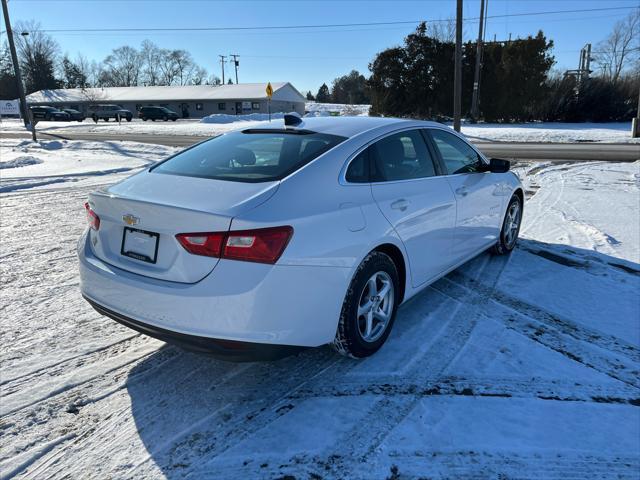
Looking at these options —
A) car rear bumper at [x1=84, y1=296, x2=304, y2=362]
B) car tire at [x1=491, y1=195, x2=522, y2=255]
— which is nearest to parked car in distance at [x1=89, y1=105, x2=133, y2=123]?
car tire at [x1=491, y1=195, x2=522, y2=255]

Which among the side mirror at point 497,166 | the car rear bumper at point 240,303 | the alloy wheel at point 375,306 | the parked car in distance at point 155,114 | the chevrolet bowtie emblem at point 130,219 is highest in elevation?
the parked car in distance at point 155,114

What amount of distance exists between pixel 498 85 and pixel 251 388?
127 ft

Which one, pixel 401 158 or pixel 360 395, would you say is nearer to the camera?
pixel 360 395

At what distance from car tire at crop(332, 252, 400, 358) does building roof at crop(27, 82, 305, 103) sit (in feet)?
205

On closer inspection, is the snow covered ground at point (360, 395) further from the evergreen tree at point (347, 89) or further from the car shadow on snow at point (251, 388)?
the evergreen tree at point (347, 89)

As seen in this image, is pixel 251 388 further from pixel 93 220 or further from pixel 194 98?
pixel 194 98

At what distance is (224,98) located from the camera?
213ft

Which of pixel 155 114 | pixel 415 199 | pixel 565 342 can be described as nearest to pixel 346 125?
pixel 415 199

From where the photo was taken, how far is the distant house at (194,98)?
64.3 m

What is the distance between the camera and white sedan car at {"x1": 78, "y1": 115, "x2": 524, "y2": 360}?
2.52 metres

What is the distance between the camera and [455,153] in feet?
14.8

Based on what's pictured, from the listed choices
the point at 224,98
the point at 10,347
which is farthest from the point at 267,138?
the point at 224,98

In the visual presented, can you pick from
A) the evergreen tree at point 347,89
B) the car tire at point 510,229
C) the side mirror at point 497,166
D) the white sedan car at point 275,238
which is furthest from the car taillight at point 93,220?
the evergreen tree at point 347,89

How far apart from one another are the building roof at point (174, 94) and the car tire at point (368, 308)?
62.4 m
